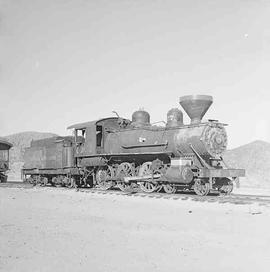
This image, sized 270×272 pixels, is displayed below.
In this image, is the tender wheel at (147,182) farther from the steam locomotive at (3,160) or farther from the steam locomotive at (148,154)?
the steam locomotive at (3,160)

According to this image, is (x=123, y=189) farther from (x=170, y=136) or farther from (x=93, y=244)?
(x=93, y=244)

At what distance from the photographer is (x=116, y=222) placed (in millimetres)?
9469

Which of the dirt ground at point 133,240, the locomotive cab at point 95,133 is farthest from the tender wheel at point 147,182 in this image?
the dirt ground at point 133,240

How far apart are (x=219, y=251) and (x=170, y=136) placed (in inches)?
433

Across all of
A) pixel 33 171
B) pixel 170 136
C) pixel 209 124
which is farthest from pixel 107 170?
pixel 33 171

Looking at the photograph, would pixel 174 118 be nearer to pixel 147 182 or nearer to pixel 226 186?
pixel 147 182

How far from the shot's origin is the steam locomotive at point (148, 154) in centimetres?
1628

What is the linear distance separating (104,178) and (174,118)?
15.6 ft

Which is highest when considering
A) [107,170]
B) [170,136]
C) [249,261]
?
[170,136]

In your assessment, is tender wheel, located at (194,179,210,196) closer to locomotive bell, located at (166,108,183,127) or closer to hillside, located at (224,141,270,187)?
locomotive bell, located at (166,108,183,127)

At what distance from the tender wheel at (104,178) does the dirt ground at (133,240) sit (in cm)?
780

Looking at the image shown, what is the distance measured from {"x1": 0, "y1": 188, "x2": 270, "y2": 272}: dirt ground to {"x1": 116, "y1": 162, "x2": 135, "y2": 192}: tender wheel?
22.2 ft

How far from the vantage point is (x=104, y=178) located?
20.2m

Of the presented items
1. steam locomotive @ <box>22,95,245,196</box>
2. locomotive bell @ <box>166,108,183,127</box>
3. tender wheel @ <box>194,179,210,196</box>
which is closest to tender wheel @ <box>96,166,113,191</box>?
steam locomotive @ <box>22,95,245,196</box>
